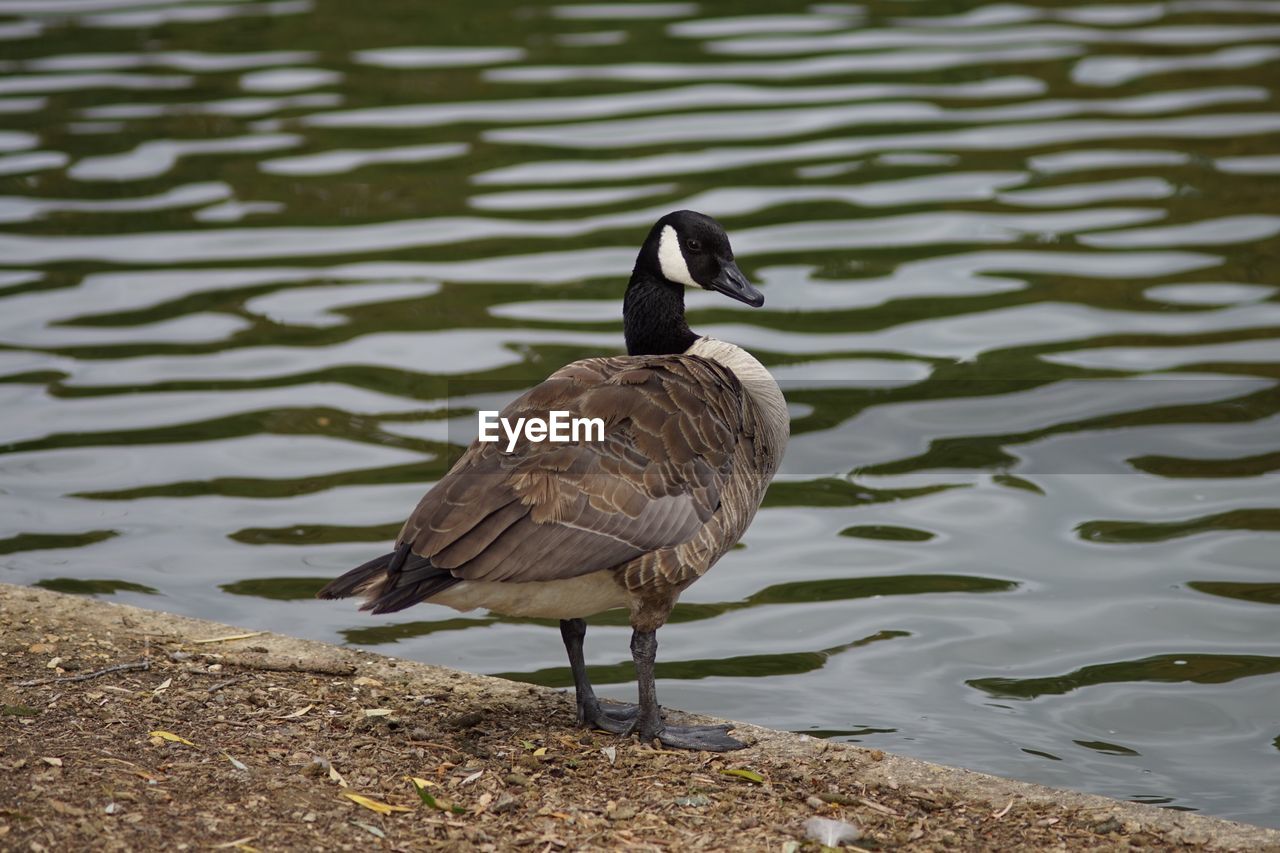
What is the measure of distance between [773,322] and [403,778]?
6.43 metres

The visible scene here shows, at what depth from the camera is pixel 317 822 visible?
473cm

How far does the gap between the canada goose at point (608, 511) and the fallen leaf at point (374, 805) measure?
0.60m

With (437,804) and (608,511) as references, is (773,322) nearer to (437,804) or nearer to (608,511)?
(608,511)

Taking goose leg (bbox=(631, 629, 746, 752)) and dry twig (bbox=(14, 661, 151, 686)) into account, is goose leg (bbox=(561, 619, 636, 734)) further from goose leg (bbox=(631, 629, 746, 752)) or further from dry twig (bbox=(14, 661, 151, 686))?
dry twig (bbox=(14, 661, 151, 686))

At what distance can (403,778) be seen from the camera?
5133mm

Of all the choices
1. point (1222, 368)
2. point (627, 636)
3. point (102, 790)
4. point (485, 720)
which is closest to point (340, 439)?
point (627, 636)

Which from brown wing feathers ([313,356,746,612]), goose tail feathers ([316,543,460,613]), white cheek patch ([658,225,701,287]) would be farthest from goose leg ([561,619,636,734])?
white cheek patch ([658,225,701,287])

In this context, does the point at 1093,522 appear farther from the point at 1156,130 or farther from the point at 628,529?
the point at 1156,130

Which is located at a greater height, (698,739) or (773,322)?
(773,322)

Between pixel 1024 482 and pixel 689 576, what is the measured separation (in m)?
3.60

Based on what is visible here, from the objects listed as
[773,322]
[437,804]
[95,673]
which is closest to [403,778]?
[437,804]

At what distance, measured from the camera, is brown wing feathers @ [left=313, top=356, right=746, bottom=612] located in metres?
5.27

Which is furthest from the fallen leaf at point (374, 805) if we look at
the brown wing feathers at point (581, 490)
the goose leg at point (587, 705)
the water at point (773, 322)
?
the water at point (773, 322)

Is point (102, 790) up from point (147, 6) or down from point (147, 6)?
down
